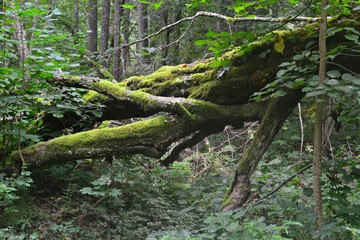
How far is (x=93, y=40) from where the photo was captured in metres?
14.2

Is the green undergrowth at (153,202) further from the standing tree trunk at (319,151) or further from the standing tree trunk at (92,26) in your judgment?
the standing tree trunk at (92,26)

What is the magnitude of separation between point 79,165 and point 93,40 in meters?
9.33

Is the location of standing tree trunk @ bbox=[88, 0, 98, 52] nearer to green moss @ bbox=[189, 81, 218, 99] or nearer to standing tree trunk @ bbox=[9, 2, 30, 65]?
standing tree trunk @ bbox=[9, 2, 30, 65]

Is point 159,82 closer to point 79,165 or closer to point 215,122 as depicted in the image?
point 215,122

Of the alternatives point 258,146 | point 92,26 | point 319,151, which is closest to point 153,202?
point 258,146

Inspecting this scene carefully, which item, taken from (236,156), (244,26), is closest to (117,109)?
(236,156)

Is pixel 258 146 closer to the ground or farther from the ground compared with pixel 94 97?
closer to the ground

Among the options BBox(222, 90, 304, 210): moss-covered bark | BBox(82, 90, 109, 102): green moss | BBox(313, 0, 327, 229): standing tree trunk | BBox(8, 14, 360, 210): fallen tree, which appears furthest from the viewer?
BBox(82, 90, 109, 102): green moss

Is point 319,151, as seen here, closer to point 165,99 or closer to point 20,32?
point 165,99

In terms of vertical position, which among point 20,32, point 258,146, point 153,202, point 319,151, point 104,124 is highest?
point 20,32

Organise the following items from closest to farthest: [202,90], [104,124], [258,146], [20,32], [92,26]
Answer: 1. [258,146]
2. [202,90]
3. [20,32]
4. [104,124]
5. [92,26]

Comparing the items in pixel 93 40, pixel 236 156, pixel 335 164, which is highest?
pixel 93 40

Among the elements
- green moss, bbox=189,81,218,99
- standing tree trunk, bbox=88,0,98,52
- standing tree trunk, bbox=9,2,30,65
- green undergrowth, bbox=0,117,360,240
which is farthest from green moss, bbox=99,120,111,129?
standing tree trunk, bbox=88,0,98,52

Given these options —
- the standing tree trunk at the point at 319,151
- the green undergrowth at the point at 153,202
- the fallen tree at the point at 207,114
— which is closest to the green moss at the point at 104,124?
the green undergrowth at the point at 153,202
